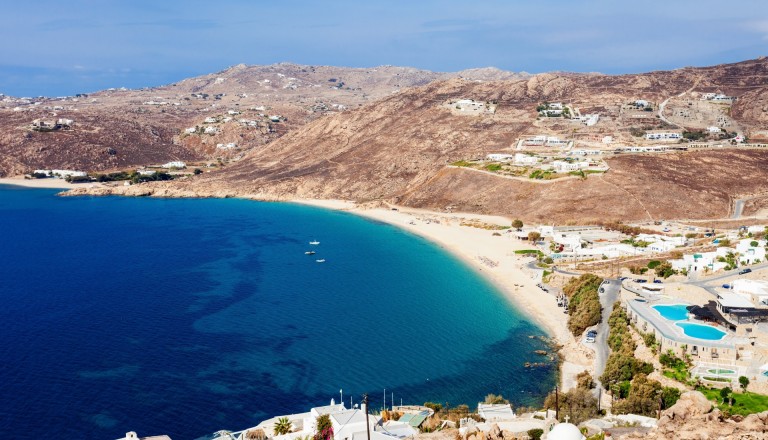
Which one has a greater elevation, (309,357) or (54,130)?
(54,130)

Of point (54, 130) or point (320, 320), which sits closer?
point (320, 320)

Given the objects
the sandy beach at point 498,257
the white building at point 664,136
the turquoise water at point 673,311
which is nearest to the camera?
the turquoise water at point 673,311

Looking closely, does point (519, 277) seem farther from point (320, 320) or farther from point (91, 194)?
point (91, 194)

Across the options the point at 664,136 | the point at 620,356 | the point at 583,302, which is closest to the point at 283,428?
the point at 620,356

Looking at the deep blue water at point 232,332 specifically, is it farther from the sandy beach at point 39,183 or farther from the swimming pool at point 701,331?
the sandy beach at point 39,183

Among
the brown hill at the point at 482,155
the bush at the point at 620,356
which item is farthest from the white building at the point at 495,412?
the brown hill at the point at 482,155

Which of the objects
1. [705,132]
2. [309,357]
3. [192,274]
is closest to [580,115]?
[705,132]
